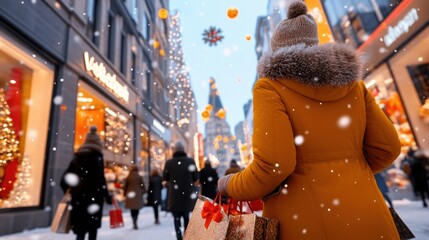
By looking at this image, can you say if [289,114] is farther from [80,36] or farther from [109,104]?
[109,104]

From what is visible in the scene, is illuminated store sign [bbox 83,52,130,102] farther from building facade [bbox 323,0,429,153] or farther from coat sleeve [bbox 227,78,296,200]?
coat sleeve [bbox 227,78,296,200]

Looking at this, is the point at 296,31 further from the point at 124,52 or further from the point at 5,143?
the point at 124,52

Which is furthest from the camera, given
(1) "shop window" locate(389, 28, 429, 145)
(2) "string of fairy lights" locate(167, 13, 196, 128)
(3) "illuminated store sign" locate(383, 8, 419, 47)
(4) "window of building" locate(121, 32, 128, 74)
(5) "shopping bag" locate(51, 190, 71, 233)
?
(2) "string of fairy lights" locate(167, 13, 196, 128)

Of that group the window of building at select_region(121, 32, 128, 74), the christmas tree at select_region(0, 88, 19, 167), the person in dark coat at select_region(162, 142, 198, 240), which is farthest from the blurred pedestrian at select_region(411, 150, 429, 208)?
the window of building at select_region(121, 32, 128, 74)

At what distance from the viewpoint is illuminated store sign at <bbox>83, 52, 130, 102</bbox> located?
10.8 meters

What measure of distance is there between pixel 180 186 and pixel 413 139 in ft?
26.4

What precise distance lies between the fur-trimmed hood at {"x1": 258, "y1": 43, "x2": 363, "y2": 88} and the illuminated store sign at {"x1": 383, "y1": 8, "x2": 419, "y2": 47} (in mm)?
8601

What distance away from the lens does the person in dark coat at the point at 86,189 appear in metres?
4.07

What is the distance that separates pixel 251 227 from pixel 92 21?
13014 mm

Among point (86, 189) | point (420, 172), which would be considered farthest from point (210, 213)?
point (420, 172)

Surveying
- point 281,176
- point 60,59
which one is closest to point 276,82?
point 281,176

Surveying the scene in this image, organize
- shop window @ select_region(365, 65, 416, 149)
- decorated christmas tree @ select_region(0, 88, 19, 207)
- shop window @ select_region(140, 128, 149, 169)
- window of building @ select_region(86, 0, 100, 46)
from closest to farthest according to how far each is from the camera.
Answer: decorated christmas tree @ select_region(0, 88, 19, 207) < shop window @ select_region(365, 65, 416, 149) < window of building @ select_region(86, 0, 100, 46) < shop window @ select_region(140, 128, 149, 169)

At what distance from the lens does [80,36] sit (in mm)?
10250

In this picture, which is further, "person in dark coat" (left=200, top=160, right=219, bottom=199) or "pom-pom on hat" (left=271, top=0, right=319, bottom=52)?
"person in dark coat" (left=200, top=160, right=219, bottom=199)
